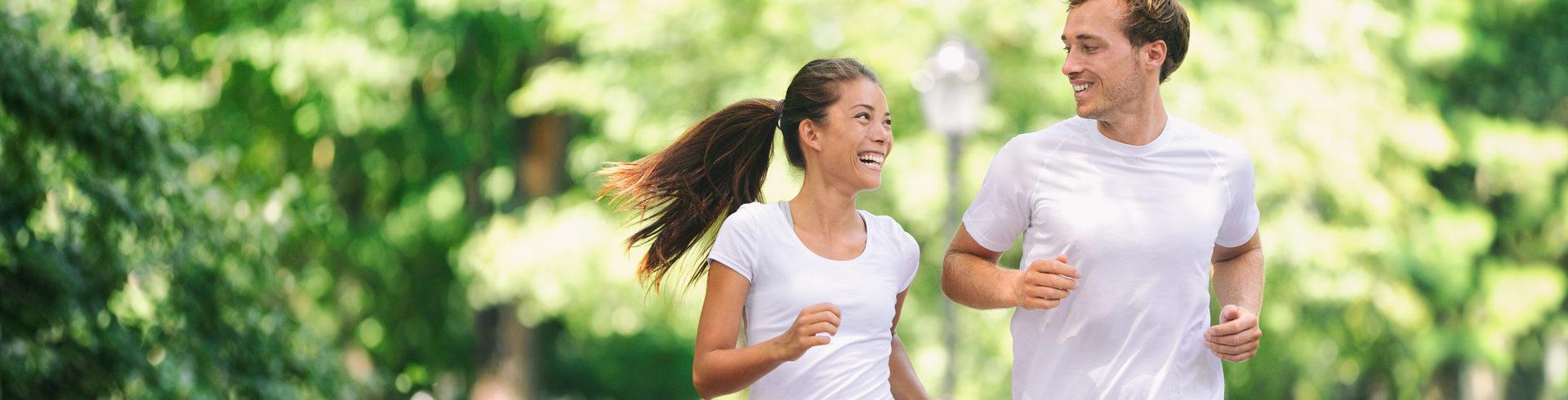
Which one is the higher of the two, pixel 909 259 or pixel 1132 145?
pixel 1132 145

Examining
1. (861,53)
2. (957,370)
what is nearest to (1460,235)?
(957,370)

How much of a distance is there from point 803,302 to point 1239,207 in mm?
1014

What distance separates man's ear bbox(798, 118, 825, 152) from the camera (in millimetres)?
4090

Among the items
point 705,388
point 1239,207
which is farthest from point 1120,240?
point 705,388

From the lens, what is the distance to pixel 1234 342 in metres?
3.79

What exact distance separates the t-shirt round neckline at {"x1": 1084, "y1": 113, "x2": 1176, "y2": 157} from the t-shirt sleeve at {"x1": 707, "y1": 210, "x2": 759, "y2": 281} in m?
0.79

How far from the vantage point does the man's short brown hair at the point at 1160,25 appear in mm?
3982

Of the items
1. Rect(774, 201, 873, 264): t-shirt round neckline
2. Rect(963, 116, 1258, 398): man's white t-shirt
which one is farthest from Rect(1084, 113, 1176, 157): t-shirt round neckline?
Rect(774, 201, 873, 264): t-shirt round neckline

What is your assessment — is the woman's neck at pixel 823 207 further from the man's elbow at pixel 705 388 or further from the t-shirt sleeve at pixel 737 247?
the man's elbow at pixel 705 388

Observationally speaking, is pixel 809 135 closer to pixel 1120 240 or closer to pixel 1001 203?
pixel 1001 203

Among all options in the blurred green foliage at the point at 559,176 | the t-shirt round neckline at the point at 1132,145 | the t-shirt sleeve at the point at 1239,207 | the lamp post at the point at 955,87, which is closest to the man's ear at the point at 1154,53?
the t-shirt round neckline at the point at 1132,145

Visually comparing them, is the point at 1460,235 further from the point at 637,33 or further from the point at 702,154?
the point at 702,154

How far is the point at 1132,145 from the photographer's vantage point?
13.3 ft

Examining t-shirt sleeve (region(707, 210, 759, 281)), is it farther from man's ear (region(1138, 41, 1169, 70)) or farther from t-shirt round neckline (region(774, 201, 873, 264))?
man's ear (region(1138, 41, 1169, 70))
